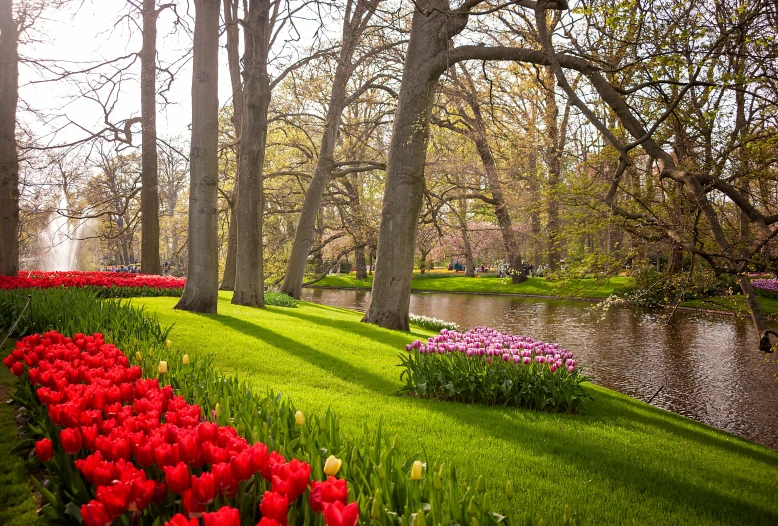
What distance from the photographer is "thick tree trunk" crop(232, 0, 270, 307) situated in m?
12.6

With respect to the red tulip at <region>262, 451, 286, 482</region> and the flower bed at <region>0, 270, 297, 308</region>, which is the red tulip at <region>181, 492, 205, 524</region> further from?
the flower bed at <region>0, 270, 297, 308</region>

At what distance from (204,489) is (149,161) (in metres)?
17.5

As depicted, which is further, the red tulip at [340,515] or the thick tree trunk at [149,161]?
the thick tree trunk at [149,161]

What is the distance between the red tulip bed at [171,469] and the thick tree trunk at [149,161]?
1528cm

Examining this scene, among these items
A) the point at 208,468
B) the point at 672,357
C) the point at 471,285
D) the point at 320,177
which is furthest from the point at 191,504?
the point at 471,285

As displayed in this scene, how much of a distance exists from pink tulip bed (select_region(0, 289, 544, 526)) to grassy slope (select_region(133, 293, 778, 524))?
590 mm

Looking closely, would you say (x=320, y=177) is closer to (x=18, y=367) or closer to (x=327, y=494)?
(x=18, y=367)

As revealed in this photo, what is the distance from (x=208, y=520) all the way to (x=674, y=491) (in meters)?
3.83

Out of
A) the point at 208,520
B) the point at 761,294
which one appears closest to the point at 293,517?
the point at 208,520

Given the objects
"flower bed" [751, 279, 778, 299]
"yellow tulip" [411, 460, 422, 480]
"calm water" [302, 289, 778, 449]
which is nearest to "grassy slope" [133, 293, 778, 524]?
"yellow tulip" [411, 460, 422, 480]

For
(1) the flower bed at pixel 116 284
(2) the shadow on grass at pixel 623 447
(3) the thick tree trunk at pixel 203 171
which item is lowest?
(2) the shadow on grass at pixel 623 447

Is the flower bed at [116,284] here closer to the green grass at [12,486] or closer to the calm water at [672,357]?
the green grass at [12,486]

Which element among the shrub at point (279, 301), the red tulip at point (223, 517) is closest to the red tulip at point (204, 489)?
the red tulip at point (223, 517)

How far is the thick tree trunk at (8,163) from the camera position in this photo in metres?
11.8
